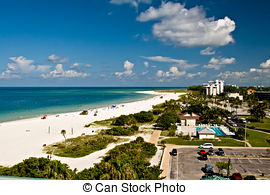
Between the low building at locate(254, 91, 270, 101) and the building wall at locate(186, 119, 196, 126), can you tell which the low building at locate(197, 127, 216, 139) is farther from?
the low building at locate(254, 91, 270, 101)

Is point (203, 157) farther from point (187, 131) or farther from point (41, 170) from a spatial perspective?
point (41, 170)

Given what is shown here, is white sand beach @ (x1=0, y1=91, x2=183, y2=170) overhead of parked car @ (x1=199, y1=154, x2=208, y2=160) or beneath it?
beneath

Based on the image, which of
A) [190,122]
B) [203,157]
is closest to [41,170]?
[203,157]

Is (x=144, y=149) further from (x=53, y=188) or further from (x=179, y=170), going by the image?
(x=53, y=188)

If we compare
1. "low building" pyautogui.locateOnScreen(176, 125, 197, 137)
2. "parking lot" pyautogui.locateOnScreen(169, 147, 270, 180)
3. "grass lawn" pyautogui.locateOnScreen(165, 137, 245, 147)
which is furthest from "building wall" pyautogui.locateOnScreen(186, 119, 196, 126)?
"parking lot" pyautogui.locateOnScreen(169, 147, 270, 180)

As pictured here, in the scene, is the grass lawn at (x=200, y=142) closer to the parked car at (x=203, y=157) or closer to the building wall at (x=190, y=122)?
the parked car at (x=203, y=157)

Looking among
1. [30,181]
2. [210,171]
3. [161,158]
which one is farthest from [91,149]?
[30,181]
